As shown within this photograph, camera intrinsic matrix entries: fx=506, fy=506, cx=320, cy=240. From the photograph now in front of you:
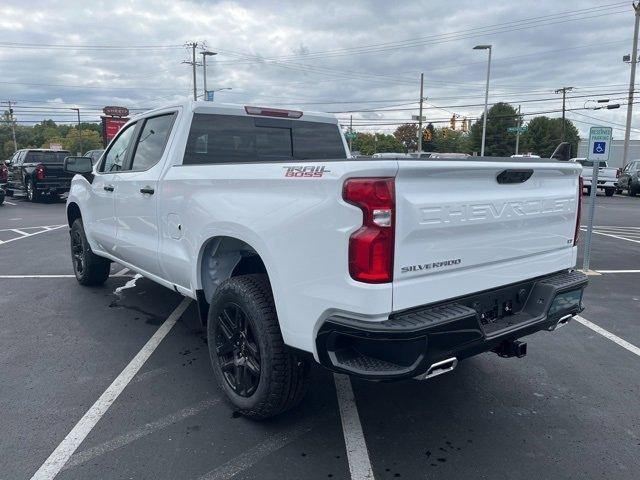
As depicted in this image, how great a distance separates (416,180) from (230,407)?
1991 millimetres

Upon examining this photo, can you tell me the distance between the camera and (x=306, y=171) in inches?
102

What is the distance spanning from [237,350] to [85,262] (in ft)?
12.4

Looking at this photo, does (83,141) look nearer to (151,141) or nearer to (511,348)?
(151,141)

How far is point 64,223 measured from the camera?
13.4 m

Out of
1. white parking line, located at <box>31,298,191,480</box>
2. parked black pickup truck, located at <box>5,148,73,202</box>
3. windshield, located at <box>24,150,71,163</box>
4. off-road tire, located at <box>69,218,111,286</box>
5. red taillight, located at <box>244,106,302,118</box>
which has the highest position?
red taillight, located at <box>244,106,302,118</box>

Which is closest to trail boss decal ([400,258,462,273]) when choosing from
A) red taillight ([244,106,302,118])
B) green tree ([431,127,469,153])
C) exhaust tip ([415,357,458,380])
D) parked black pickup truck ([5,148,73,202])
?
exhaust tip ([415,357,458,380])

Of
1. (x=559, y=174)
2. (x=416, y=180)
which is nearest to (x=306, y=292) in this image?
(x=416, y=180)

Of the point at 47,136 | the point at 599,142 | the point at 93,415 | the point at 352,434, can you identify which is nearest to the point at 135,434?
the point at 93,415

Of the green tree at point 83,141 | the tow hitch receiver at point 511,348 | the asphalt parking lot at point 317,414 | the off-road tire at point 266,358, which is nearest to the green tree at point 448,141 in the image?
the asphalt parking lot at point 317,414

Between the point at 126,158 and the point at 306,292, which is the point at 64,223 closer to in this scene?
the point at 126,158

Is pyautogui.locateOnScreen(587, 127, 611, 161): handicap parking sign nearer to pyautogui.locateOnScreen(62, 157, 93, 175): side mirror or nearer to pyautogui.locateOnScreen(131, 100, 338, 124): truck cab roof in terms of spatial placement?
pyautogui.locateOnScreen(131, 100, 338, 124): truck cab roof

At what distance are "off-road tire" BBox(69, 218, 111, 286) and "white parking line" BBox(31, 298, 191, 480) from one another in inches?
71.2

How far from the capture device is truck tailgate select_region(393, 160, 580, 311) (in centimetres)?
241

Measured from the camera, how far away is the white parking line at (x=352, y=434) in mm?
2750
